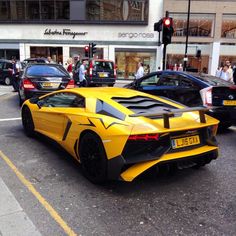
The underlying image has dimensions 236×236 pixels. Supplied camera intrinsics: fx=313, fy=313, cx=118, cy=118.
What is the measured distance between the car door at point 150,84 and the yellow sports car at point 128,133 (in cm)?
345

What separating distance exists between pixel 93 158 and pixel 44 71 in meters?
6.74

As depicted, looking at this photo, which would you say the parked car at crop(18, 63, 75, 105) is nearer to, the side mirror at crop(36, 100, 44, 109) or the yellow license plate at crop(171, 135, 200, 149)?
the side mirror at crop(36, 100, 44, 109)

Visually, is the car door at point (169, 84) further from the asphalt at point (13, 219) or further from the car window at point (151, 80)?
the asphalt at point (13, 219)

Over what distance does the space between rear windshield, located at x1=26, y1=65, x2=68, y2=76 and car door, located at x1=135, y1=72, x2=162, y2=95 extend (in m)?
2.81

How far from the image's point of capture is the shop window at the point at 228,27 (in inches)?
1259

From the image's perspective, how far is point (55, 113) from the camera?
5.27 m

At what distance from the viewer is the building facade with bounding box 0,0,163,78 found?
32.2m

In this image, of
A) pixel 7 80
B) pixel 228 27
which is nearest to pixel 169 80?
pixel 7 80

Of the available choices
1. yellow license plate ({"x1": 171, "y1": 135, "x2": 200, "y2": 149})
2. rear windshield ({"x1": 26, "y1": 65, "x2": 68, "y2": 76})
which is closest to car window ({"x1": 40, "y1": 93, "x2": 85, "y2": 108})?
yellow license plate ({"x1": 171, "y1": 135, "x2": 200, "y2": 149})

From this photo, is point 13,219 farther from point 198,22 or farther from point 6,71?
point 198,22

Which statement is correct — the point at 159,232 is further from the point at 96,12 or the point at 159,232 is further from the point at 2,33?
the point at 2,33

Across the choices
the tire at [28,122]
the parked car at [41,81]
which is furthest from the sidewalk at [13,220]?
the parked car at [41,81]

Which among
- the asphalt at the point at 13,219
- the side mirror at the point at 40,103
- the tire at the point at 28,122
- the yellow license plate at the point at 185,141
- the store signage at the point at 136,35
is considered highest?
the store signage at the point at 136,35

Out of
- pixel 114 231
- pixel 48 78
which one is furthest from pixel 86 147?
pixel 48 78
